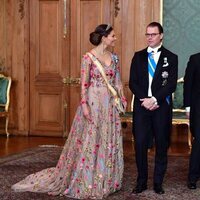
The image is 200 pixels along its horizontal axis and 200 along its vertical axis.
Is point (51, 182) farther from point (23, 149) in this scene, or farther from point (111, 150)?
point (23, 149)

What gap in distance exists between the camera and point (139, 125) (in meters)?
4.24

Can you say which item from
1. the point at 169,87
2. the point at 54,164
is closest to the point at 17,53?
the point at 54,164

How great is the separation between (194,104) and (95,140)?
975 millimetres

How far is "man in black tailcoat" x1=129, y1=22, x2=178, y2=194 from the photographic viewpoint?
4.21 m

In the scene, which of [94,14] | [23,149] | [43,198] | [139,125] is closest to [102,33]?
→ [139,125]

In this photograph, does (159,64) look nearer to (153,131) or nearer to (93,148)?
(153,131)

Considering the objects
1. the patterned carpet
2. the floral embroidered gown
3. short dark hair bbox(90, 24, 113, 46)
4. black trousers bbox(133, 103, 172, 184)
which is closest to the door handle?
the patterned carpet

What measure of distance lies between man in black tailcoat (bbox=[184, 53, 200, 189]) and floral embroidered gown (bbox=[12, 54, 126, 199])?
2.08 ft

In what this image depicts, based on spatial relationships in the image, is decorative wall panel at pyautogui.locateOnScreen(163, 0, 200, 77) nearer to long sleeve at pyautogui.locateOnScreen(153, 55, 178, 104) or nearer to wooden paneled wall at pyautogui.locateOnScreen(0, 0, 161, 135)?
wooden paneled wall at pyautogui.locateOnScreen(0, 0, 161, 135)

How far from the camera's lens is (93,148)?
4281 mm

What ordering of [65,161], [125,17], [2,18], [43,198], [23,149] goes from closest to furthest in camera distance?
[43,198]
[65,161]
[23,149]
[125,17]
[2,18]

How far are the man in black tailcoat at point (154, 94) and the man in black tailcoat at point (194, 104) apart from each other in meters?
0.32

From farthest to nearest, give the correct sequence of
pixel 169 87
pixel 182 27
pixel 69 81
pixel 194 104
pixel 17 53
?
1. pixel 17 53
2. pixel 69 81
3. pixel 182 27
4. pixel 194 104
5. pixel 169 87

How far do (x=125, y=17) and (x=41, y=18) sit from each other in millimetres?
1403
